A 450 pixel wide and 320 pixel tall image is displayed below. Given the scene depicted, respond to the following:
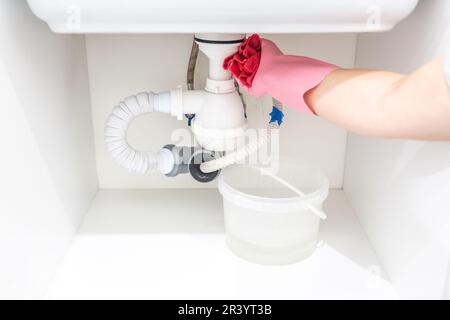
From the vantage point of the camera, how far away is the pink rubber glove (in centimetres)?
76

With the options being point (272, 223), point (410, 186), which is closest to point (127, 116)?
point (272, 223)

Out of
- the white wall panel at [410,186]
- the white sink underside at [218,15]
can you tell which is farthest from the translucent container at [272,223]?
the white sink underside at [218,15]

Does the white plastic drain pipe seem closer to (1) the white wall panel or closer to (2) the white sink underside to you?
(2) the white sink underside

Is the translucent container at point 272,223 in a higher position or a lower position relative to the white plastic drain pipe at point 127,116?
lower

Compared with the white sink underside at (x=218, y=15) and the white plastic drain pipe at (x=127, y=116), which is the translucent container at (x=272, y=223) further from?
the white sink underside at (x=218, y=15)

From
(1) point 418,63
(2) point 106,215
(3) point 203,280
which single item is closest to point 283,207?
(3) point 203,280

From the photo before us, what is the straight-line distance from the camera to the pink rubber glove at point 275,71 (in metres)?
0.76

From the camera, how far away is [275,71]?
2.71 ft

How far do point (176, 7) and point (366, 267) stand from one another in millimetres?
647

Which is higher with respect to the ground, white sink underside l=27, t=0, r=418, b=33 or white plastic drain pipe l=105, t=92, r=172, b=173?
white sink underside l=27, t=0, r=418, b=33

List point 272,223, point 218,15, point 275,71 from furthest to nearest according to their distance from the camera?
point 272,223
point 275,71
point 218,15

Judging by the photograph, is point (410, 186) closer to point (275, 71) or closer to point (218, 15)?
point (275, 71)

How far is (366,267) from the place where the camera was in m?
1.02

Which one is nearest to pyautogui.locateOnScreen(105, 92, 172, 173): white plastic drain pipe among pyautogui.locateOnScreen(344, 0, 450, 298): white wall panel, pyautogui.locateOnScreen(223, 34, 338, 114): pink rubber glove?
pyautogui.locateOnScreen(223, 34, 338, 114): pink rubber glove
